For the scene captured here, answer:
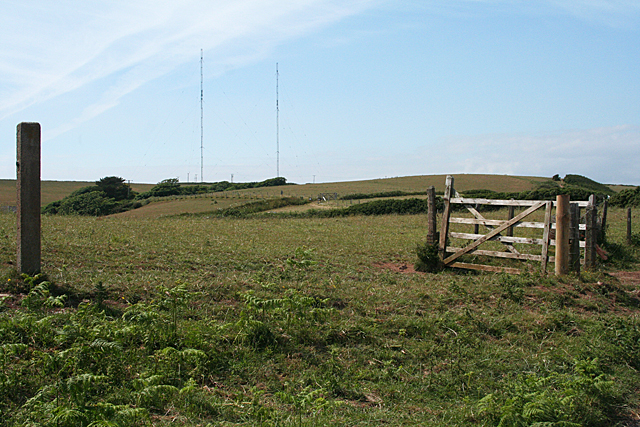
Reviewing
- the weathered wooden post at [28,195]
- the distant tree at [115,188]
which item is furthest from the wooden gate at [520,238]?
the distant tree at [115,188]

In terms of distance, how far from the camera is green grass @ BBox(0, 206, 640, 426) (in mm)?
4156

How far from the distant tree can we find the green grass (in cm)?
6103

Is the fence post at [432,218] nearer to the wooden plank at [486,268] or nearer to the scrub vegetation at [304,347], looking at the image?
the wooden plank at [486,268]

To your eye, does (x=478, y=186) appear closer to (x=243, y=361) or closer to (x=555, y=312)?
(x=555, y=312)

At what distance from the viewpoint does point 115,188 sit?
219 ft

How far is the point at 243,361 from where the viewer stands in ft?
17.1

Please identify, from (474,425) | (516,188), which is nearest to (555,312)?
(474,425)

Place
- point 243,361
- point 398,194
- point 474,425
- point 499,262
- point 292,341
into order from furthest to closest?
1. point 398,194
2. point 499,262
3. point 292,341
4. point 243,361
5. point 474,425

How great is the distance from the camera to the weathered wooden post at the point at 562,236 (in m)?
9.64

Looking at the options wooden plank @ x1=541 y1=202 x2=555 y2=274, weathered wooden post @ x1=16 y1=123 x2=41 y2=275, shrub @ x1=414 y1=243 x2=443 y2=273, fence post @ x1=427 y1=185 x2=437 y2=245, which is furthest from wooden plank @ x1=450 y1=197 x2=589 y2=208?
weathered wooden post @ x1=16 y1=123 x2=41 y2=275

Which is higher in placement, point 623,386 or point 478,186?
point 478,186

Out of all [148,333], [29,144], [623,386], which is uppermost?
[29,144]

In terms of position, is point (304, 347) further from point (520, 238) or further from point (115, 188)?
point (115, 188)

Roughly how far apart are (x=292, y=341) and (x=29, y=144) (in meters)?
5.17
